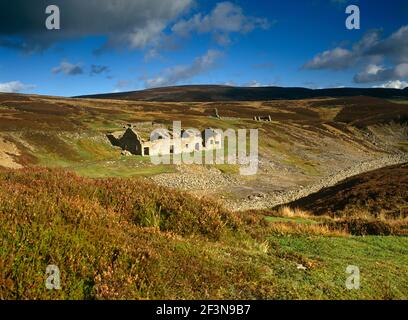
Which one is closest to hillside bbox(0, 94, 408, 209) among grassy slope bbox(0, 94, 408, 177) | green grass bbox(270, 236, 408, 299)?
grassy slope bbox(0, 94, 408, 177)

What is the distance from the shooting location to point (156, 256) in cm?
789

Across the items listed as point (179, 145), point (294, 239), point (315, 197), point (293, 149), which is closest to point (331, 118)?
point (293, 149)

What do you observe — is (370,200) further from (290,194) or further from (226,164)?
(226,164)

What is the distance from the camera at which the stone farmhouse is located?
6475cm

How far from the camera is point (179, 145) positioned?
6831 cm

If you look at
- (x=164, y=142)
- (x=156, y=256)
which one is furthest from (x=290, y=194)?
(x=156, y=256)

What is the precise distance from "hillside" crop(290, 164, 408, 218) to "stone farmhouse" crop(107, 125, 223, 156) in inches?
1064

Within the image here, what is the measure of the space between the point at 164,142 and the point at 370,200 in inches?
1463

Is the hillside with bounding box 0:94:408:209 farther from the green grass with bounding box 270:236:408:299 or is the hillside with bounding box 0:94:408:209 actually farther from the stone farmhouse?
the green grass with bounding box 270:236:408:299

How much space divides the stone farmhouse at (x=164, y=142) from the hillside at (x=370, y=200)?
27.0 metres

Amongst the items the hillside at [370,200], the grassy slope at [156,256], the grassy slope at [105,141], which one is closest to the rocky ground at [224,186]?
the grassy slope at [105,141]

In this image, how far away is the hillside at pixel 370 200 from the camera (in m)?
31.8
